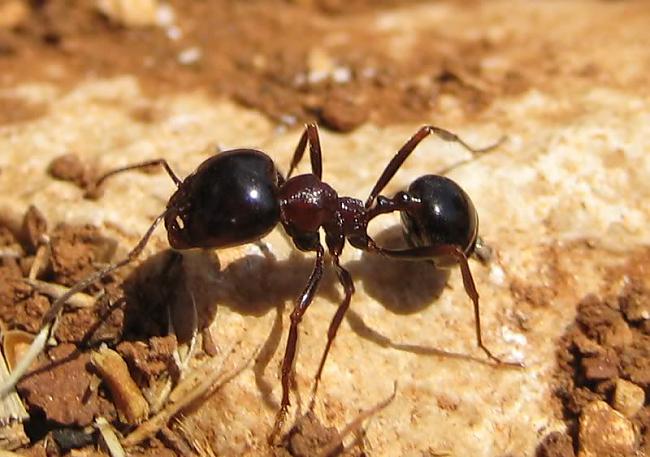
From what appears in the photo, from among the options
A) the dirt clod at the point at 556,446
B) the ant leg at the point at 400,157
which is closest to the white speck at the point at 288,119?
the ant leg at the point at 400,157

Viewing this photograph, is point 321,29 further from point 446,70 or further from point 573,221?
point 573,221

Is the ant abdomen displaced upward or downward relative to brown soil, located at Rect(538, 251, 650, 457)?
upward

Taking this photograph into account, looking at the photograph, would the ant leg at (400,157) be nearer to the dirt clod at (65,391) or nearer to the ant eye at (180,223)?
the ant eye at (180,223)

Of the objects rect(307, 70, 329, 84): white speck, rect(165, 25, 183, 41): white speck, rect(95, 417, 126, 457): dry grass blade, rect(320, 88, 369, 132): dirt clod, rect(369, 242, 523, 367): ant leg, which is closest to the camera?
rect(95, 417, 126, 457): dry grass blade

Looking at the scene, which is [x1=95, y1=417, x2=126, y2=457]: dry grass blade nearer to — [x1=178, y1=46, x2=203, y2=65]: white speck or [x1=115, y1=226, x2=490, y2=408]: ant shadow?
[x1=115, y1=226, x2=490, y2=408]: ant shadow

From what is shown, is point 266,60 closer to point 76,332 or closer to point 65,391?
point 76,332

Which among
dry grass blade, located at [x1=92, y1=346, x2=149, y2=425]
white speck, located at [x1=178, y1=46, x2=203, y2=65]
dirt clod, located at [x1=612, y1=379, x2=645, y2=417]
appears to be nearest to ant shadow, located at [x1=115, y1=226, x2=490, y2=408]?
dry grass blade, located at [x1=92, y1=346, x2=149, y2=425]
